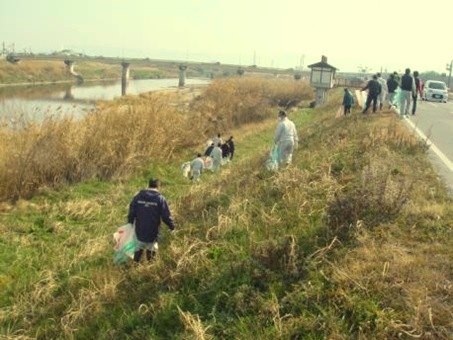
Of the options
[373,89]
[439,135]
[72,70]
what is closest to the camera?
[439,135]

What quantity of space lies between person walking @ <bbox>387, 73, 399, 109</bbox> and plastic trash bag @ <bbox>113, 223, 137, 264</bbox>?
13633 millimetres

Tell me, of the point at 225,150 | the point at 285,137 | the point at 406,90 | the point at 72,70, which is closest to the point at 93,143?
the point at 225,150

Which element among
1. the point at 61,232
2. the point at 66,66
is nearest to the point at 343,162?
the point at 61,232

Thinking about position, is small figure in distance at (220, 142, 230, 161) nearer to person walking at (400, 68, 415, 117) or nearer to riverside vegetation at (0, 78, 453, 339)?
riverside vegetation at (0, 78, 453, 339)

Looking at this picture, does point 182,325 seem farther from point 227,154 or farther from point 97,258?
point 227,154

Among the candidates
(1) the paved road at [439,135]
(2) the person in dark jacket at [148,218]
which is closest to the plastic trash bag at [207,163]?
(1) the paved road at [439,135]

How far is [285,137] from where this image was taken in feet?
39.0

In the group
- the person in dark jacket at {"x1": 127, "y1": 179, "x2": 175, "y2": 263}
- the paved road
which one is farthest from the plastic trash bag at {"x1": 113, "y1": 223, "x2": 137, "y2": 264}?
the paved road

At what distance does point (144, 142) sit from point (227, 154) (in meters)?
3.00

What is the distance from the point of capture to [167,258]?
6801 millimetres

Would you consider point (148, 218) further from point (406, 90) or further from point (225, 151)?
point (406, 90)

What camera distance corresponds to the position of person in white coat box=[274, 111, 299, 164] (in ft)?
38.9

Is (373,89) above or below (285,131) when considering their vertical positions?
above

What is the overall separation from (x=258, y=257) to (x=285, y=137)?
6.28 metres
